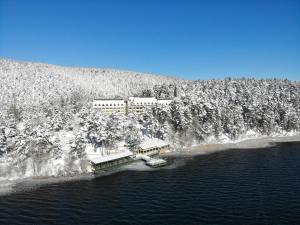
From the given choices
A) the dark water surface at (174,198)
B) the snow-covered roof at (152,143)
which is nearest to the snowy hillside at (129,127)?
the snow-covered roof at (152,143)

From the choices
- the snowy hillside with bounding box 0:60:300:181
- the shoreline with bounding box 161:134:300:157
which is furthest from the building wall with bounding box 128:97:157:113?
A: the shoreline with bounding box 161:134:300:157

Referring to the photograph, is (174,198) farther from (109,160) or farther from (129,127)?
(129,127)

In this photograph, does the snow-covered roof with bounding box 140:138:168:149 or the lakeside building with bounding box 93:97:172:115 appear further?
the lakeside building with bounding box 93:97:172:115

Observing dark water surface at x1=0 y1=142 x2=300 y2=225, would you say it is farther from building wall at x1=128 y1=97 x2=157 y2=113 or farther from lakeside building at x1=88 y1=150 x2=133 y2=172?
building wall at x1=128 y1=97 x2=157 y2=113

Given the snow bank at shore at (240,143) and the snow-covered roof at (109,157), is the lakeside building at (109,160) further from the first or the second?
the snow bank at shore at (240,143)

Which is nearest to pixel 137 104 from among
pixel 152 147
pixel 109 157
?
pixel 152 147

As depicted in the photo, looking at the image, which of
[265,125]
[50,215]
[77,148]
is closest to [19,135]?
[77,148]
